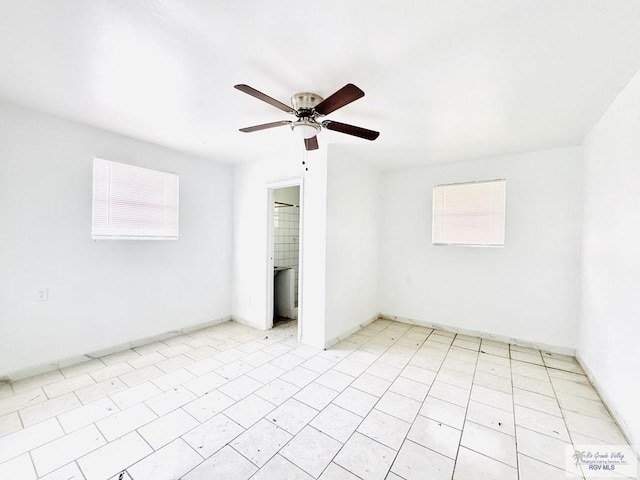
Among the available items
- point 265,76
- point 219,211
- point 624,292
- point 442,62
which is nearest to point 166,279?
point 219,211

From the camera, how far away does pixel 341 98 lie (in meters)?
1.66

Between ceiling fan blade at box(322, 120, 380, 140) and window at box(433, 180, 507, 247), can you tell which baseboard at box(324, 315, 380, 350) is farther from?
ceiling fan blade at box(322, 120, 380, 140)

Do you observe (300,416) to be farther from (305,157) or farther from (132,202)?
(132,202)

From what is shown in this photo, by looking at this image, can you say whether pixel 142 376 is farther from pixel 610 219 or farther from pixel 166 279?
pixel 610 219

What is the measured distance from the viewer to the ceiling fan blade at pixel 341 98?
153cm

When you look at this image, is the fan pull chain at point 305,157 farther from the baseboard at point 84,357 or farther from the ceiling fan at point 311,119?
the baseboard at point 84,357

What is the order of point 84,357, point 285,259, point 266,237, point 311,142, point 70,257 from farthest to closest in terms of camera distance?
point 285,259, point 266,237, point 84,357, point 70,257, point 311,142

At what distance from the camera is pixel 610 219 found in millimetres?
2221

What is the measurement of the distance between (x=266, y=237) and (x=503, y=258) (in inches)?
129

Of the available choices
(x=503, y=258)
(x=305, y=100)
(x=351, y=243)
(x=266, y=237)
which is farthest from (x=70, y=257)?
(x=503, y=258)

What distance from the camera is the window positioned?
140 inches

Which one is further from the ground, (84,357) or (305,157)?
(305,157)

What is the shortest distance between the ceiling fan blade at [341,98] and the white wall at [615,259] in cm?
187

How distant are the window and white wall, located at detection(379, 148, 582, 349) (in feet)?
0.30
